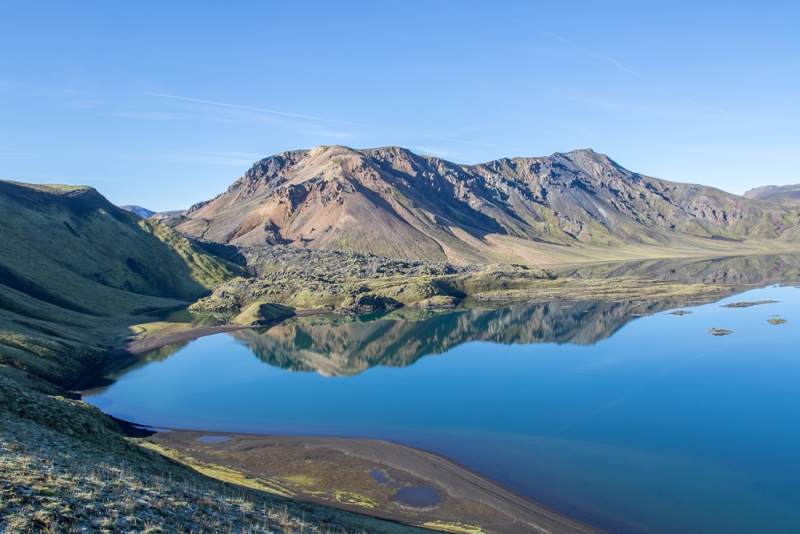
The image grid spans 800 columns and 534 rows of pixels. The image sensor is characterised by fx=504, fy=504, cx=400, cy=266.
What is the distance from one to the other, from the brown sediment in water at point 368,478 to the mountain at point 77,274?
34.1 metres

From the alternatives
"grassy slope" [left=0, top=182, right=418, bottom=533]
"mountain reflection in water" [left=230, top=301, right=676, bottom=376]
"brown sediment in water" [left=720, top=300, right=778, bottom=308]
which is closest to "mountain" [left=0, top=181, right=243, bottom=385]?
"grassy slope" [left=0, top=182, right=418, bottom=533]

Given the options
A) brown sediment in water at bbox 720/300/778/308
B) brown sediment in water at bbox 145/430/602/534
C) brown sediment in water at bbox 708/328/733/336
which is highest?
brown sediment in water at bbox 720/300/778/308

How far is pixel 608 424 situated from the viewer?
179 ft

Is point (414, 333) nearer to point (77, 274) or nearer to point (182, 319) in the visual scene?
point (182, 319)

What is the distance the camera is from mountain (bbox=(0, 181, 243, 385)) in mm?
75562

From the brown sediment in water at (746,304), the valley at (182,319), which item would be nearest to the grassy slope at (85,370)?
the valley at (182,319)

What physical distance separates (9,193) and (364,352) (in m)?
128

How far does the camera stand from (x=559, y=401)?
208 feet

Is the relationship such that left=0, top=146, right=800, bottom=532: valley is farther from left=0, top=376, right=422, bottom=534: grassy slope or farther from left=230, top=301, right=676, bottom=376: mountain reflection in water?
left=230, top=301, right=676, bottom=376: mountain reflection in water

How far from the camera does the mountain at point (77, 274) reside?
248 ft

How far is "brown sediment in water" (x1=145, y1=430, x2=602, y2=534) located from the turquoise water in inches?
115

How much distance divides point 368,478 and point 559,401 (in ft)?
101

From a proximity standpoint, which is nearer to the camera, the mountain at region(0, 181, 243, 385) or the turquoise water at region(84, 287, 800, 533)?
the turquoise water at region(84, 287, 800, 533)

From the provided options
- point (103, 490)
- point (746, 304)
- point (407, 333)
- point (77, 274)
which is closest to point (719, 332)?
point (746, 304)
